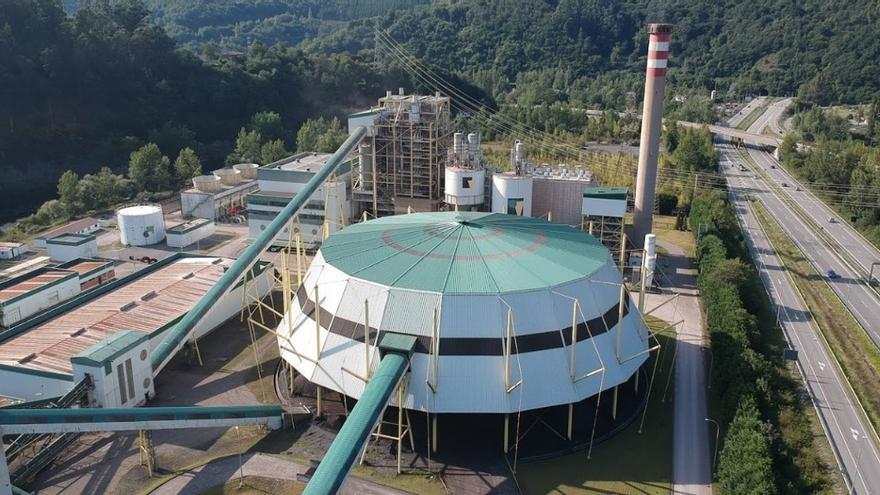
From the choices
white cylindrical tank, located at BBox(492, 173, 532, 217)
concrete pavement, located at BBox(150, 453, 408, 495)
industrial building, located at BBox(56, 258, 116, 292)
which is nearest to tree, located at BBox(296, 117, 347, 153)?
white cylindrical tank, located at BBox(492, 173, 532, 217)

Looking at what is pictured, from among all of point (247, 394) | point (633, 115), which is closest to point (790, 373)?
point (247, 394)

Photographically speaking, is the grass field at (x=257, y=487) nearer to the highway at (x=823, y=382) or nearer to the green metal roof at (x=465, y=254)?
the green metal roof at (x=465, y=254)

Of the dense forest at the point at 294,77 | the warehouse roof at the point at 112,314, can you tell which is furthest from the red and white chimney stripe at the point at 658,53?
the dense forest at the point at 294,77

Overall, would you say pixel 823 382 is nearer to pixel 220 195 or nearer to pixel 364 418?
pixel 364 418

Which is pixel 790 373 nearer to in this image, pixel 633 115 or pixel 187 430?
pixel 187 430

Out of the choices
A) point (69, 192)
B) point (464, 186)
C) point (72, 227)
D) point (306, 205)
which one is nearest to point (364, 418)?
point (464, 186)

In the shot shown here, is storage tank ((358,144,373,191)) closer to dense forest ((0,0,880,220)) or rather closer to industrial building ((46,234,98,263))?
industrial building ((46,234,98,263))
